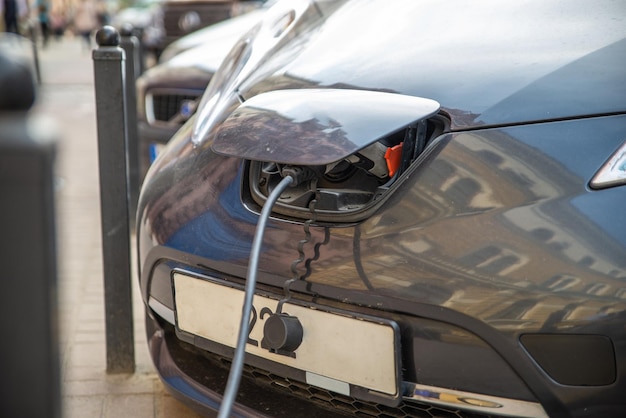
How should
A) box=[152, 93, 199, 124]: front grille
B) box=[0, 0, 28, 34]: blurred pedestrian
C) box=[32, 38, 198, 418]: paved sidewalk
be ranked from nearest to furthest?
box=[32, 38, 198, 418]: paved sidewalk < box=[152, 93, 199, 124]: front grille < box=[0, 0, 28, 34]: blurred pedestrian

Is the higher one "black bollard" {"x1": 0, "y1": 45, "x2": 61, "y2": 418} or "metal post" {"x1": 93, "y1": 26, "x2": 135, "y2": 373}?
"black bollard" {"x1": 0, "y1": 45, "x2": 61, "y2": 418}

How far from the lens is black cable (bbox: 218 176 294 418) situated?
1601 millimetres

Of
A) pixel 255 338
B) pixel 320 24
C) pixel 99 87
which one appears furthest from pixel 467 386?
pixel 99 87

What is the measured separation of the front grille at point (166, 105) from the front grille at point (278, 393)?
7.18ft

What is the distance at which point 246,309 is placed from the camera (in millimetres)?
1680

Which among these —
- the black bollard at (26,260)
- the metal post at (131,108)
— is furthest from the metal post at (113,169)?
the black bollard at (26,260)

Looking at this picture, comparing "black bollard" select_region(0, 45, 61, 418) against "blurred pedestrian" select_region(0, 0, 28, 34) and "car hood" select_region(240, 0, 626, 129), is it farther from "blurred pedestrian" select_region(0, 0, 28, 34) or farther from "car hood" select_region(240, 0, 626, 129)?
"blurred pedestrian" select_region(0, 0, 28, 34)

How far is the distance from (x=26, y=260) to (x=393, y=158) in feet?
3.27

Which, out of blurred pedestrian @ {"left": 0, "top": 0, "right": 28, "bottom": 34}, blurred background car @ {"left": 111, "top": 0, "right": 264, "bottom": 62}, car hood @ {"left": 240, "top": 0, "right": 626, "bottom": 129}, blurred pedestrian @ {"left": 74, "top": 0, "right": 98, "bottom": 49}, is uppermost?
car hood @ {"left": 240, "top": 0, "right": 626, "bottom": 129}

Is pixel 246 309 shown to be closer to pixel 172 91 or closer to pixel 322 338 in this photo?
pixel 322 338

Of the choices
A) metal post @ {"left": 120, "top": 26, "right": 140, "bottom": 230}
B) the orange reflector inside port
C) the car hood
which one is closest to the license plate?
the orange reflector inside port

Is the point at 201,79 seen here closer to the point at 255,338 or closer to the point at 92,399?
the point at 92,399

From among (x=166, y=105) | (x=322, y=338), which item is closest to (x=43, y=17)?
(x=166, y=105)

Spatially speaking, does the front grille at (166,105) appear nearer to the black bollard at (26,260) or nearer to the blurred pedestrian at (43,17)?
the black bollard at (26,260)
